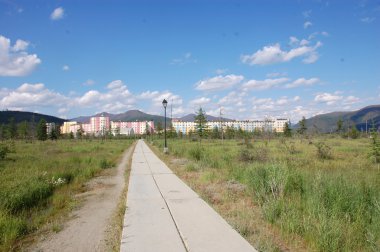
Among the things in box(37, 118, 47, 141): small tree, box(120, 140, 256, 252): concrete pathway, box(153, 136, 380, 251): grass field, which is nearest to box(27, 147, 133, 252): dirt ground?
box(120, 140, 256, 252): concrete pathway

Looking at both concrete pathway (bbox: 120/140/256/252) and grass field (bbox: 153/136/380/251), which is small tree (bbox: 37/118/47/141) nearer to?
grass field (bbox: 153/136/380/251)

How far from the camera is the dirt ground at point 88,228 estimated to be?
516 centimetres

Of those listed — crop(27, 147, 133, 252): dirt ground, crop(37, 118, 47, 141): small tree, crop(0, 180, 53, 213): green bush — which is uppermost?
crop(37, 118, 47, 141): small tree

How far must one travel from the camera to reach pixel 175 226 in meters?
5.27

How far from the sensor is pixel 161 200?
7.40m

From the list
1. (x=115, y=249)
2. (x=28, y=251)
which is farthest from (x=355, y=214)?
(x=28, y=251)

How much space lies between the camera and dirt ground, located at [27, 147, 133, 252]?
5156 millimetres

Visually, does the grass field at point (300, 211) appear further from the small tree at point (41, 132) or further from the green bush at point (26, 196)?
the small tree at point (41, 132)

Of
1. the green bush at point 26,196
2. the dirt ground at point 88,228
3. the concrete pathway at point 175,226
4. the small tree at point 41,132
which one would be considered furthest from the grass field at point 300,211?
the small tree at point 41,132

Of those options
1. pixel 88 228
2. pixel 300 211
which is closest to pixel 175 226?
pixel 88 228

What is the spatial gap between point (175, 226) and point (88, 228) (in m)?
2.11

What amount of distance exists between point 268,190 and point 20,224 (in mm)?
5429

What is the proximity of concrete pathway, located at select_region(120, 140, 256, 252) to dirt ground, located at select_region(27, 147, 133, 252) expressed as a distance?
20.9 inches

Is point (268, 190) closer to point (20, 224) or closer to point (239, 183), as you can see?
point (239, 183)
